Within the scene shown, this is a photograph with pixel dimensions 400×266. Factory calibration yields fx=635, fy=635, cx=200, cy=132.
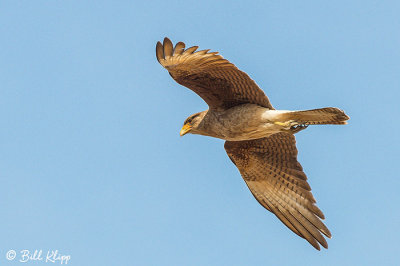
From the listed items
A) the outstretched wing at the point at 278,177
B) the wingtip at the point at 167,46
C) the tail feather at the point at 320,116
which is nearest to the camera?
the tail feather at the point at 320,116

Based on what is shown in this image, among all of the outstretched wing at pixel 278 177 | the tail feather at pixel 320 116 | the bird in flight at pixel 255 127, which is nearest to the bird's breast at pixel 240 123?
the bird in flight at pixel 255 127

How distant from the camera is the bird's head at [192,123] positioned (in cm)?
1001

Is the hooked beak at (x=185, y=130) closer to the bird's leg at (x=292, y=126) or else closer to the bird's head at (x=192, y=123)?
the bird's head at (x=192, y=123)

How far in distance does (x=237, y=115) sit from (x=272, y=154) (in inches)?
61.6

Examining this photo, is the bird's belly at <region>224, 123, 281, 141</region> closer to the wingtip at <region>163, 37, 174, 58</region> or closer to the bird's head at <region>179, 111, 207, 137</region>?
the bird's head at <region>179, 111, 207, 137</region>

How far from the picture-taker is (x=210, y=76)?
30.7ft

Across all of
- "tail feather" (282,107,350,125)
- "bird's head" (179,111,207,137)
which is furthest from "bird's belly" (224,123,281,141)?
"bird's head" (179,111,207,137)

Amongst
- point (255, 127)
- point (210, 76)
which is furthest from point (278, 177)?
point (210, 76)

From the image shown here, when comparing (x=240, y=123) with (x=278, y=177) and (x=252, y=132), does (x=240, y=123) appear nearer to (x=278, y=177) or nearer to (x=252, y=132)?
(x=252, y=132)

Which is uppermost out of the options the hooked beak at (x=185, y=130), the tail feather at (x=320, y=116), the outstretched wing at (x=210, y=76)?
the outstretched wing at (x=210, y=76)

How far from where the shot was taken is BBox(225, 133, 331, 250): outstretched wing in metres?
10.4

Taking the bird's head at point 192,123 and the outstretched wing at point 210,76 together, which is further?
the bird's head at point 192,123

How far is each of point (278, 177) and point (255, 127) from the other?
66.9 inches

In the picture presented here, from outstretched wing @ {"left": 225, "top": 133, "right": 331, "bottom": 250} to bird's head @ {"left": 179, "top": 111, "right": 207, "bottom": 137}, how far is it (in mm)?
957
